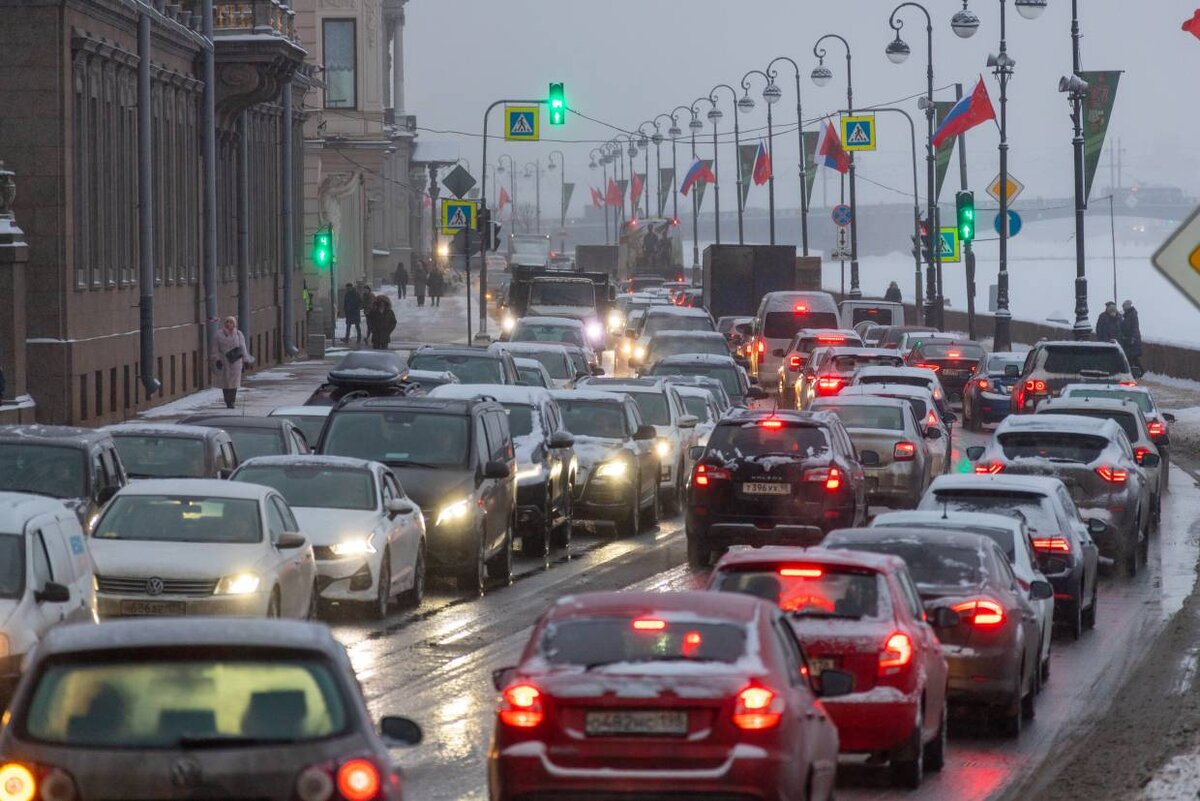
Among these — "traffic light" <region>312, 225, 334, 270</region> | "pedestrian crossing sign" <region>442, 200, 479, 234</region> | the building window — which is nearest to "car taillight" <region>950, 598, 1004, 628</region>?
"pedestrian crossing sign" <region>442, 200, 479, 234</region>

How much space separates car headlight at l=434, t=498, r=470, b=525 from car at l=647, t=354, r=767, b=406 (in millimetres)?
17242

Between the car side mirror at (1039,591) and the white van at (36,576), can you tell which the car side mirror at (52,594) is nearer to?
the white van at (36,576)

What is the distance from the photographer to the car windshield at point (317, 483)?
21562 mm

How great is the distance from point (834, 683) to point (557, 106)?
171 feet

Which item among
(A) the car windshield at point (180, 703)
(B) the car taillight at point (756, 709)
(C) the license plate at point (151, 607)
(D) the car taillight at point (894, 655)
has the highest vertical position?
(A) the car windshield at point (180, 703)

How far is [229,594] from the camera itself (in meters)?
17.8

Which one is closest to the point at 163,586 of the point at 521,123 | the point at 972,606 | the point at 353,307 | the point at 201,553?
the point at 201,553

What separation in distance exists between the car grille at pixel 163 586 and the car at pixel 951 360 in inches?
1290

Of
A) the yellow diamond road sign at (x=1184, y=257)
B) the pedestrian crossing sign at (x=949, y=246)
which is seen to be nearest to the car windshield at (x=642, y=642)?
the yellow diamond road sign at (x=1184, y=257)

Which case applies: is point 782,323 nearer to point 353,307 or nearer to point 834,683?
point 353,307

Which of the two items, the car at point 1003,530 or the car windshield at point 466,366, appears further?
the car windshield at point 466,366

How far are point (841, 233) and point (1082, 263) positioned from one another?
34429 millimetres

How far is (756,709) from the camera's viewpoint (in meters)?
9.91

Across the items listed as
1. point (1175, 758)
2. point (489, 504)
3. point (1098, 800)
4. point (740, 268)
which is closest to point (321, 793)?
point (1098, 800)
